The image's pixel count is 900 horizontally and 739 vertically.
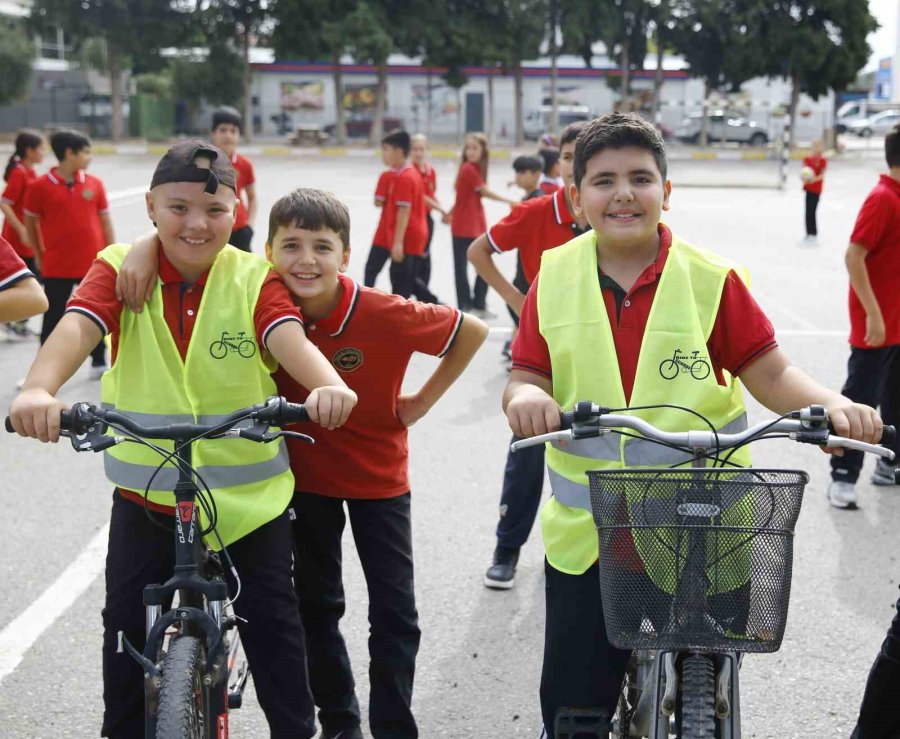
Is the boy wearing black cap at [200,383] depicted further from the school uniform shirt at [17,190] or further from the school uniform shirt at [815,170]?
the school uniform shirt at [815,170]

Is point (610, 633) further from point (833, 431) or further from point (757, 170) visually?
point (757, 170)

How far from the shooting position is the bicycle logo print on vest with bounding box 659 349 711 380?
9.31 feet

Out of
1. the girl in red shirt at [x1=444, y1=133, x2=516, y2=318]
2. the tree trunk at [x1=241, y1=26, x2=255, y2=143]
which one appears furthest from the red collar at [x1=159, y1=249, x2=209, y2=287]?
the tree trunk at [x1=241, y1=26, x2=255, y2=143]

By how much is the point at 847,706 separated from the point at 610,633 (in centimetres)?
210

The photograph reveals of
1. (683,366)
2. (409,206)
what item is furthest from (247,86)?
(683,366)

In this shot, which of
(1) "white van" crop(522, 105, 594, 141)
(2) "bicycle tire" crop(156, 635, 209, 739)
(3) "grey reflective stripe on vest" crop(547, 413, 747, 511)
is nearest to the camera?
(2) "bicycle tire" crop(156, 635, 209, 739)

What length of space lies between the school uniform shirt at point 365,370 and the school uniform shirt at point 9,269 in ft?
2.91

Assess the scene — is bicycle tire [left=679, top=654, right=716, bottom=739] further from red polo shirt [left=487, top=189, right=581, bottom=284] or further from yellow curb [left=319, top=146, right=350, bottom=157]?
yellow curb [left=319, top=146, right=350, bottom=157]

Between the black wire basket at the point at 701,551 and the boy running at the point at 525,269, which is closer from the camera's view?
the black wire basket at the point at 701,551

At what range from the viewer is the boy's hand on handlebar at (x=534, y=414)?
2668mm

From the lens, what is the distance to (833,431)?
2705 millimetres

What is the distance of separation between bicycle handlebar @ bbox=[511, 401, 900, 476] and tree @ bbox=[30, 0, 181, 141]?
49772mm

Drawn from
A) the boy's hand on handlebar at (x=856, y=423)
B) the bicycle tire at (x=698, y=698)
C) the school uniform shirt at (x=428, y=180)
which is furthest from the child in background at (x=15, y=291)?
the school uniform shirt at (x=428, y=180)

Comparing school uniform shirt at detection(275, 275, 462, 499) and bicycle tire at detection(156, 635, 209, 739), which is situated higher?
school uniform shirt at detection(275, 275, 462, 499)
